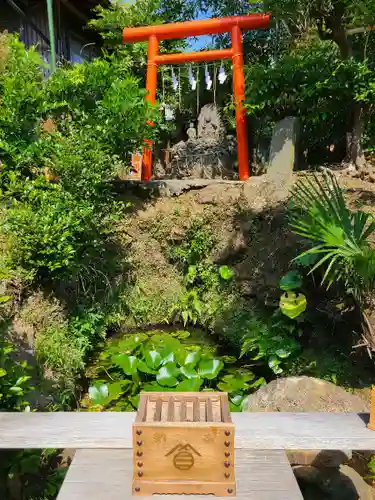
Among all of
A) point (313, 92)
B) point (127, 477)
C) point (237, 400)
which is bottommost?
point (237, 400)

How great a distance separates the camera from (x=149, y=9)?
398 inches

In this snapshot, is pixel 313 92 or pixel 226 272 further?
pixel 313 92

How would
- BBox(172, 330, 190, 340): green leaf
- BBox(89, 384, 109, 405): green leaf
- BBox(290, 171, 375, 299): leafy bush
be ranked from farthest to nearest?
BBox(172, 330, 190, 340): green leaf < BBox(89, 384, 109, 405): green leaf < BBox(290, 171, 375, 299): leafy bush

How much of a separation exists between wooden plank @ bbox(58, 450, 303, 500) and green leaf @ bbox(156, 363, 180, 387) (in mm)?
2574

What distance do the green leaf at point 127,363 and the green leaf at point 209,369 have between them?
0.76m

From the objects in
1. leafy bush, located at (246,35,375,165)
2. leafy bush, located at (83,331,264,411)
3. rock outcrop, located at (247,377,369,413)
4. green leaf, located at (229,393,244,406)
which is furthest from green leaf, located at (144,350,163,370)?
leafy bush, located at (246,35,375,165)

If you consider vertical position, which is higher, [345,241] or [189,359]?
[345,241]

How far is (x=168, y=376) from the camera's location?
4688mm

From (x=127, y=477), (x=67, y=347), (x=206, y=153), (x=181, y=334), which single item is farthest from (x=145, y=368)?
(x=206, y=153)

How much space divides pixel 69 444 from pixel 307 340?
3.67 meters

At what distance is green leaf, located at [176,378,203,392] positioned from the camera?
14.6 feet

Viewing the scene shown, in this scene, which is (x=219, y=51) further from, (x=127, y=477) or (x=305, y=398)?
(x=127, y=477)

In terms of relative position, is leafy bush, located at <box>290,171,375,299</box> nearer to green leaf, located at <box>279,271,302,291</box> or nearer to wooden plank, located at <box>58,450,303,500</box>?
green leaf, located at <box>279,271,302,291</box>

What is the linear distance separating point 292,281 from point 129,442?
11.1 ft
